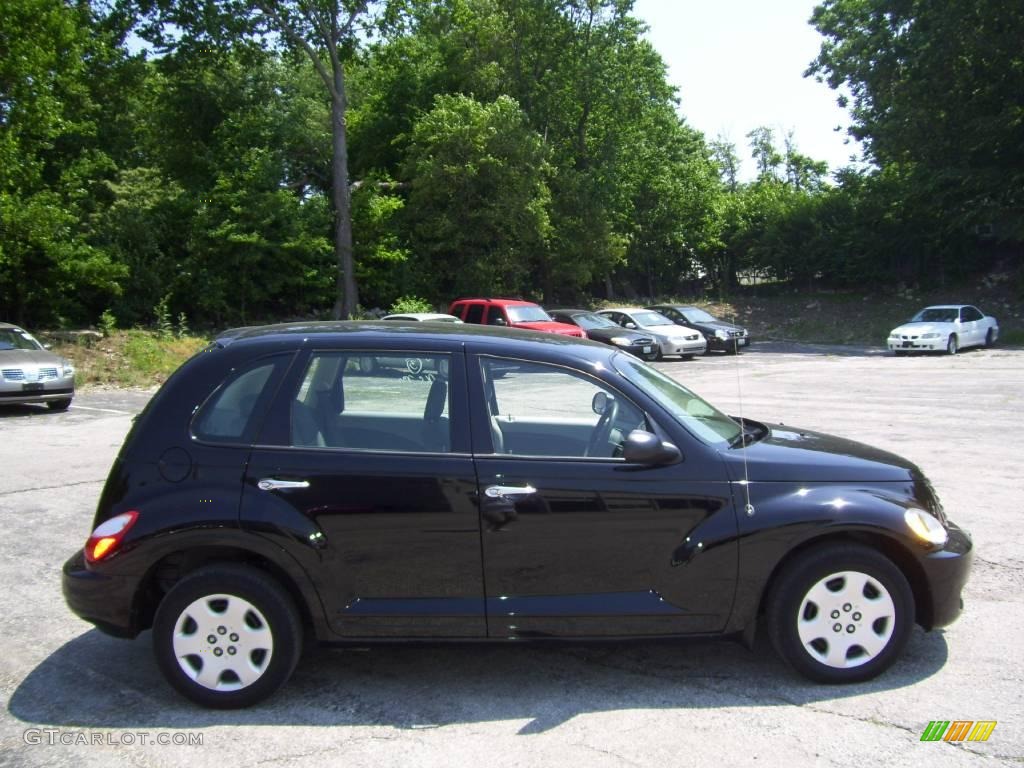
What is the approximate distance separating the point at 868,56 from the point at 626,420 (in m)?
35.6

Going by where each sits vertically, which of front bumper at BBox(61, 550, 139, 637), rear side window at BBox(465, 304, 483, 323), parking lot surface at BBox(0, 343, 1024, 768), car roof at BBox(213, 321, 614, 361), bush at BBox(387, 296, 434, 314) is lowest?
parking lot surface at BBox(0, 343, 1024, 768)

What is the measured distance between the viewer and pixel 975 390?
16219 millimetres

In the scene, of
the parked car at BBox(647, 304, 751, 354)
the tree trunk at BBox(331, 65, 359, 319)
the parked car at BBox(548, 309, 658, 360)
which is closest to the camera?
the parked car at BBox(548, 309, 658, 360)

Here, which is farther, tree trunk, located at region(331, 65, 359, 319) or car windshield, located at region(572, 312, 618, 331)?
tree trunk, located at region(331, 65, 359, 319)

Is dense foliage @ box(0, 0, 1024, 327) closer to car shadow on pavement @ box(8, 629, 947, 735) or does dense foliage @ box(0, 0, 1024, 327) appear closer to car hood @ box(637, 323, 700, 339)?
car hood @ box(637, 323, 700, 339)

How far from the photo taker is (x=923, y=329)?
2647 centimetres

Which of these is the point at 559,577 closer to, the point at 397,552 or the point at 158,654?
the point at 397,552

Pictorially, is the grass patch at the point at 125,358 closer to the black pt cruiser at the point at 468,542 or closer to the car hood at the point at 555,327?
the car hood at the point at 555,327

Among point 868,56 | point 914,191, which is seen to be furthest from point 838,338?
point 868,56

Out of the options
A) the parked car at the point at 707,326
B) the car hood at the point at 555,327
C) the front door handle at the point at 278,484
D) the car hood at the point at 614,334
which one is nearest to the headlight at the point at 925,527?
the front door handle at the point at 278,484

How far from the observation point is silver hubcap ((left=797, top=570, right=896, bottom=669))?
4047mm

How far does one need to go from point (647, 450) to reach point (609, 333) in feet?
73.1

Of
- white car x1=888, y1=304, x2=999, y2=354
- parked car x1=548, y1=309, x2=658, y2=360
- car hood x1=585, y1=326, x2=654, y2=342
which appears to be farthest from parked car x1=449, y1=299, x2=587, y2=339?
white car x1=888, y1=304, x2=999, y2=354

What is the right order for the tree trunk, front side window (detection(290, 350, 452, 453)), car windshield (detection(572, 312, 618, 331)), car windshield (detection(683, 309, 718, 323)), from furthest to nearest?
car windshield (detection(683, 309, 718, 323)), the tree trunk, car windshield (detection(572, 312, 618, 331)), front side window (detection(290, 350, 452, 453))
